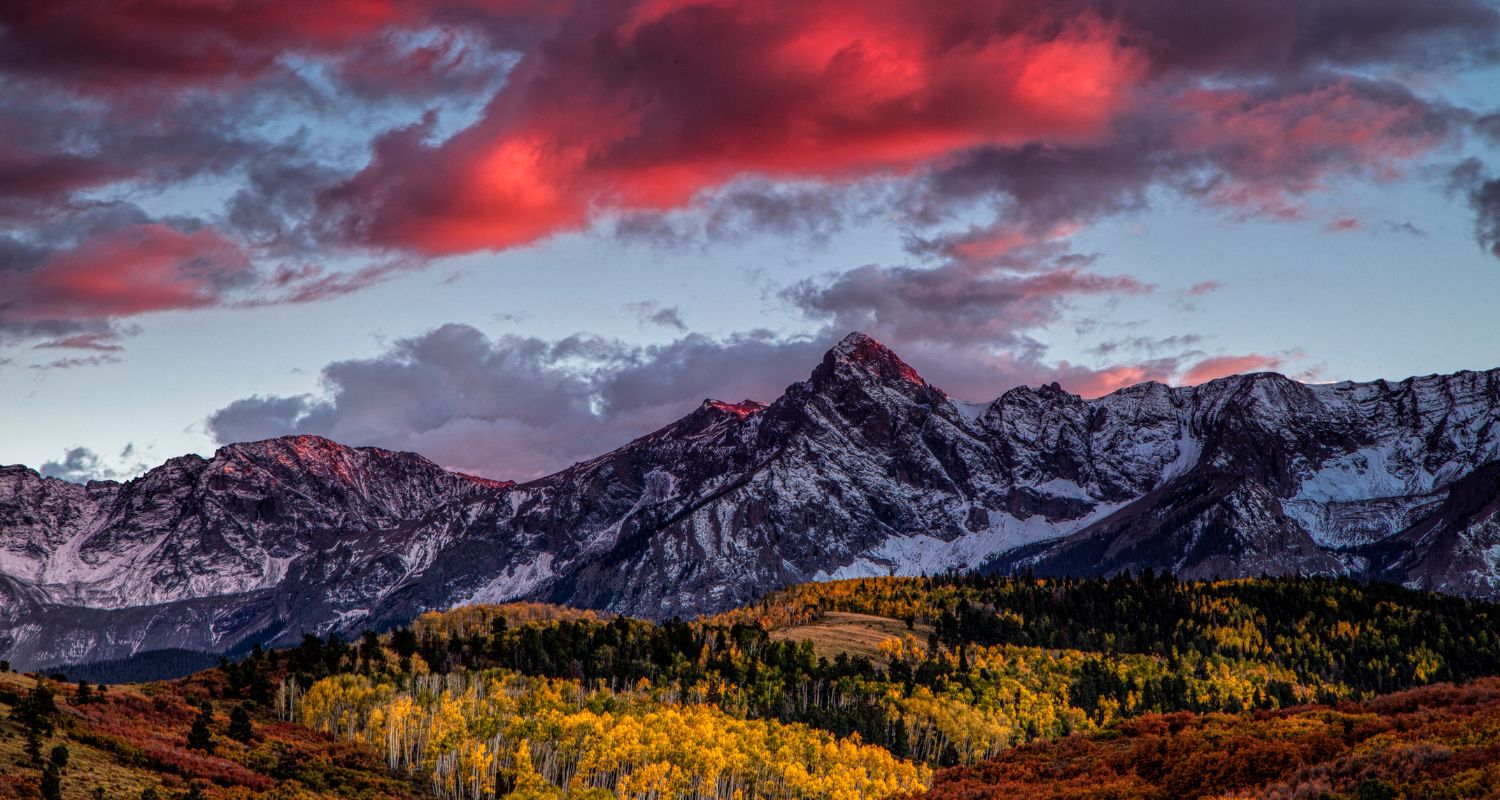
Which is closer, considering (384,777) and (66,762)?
(66,762)

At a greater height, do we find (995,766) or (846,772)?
(995,766)

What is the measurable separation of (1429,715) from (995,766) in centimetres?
2414

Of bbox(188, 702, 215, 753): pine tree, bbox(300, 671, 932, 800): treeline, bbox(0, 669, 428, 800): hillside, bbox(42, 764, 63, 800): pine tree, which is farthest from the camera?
bbox(300, 671, 932, 800): treeline

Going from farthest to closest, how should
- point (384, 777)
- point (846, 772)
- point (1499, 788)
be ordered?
1. point (846, 772)
2. point (384, 777)
3. point (1499, 788)

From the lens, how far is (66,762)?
109062 millimetres

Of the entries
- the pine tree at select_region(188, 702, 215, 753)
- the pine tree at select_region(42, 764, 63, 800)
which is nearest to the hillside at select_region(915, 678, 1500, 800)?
the pine tree at select_region(42, 764, 63, 800)

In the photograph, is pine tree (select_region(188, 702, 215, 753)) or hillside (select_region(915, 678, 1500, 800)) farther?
pine tree (select_region(188, 702, 215, 753))

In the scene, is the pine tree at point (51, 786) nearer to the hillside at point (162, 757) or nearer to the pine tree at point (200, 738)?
the hillside at point (162, 757)

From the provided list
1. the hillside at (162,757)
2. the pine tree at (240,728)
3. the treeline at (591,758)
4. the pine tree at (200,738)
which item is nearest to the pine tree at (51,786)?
the hillside at (162,757)

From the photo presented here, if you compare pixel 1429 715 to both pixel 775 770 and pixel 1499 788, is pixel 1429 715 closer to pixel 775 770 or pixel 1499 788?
pixel 1499 788

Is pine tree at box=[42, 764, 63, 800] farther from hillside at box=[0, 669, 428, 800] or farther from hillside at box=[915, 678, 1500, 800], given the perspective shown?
hillside at box=[915, 678, 1500, 800]

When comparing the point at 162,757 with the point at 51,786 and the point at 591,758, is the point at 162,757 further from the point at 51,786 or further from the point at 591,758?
the point at 591,758

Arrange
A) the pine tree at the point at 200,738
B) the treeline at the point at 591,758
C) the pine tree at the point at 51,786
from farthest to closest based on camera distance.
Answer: the treeline at the point at 591,758 → the pine tree at the point at 200,738 → the pine tree at the point at 51,786

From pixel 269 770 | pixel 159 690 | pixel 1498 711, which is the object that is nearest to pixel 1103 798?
pixel 1498 711
